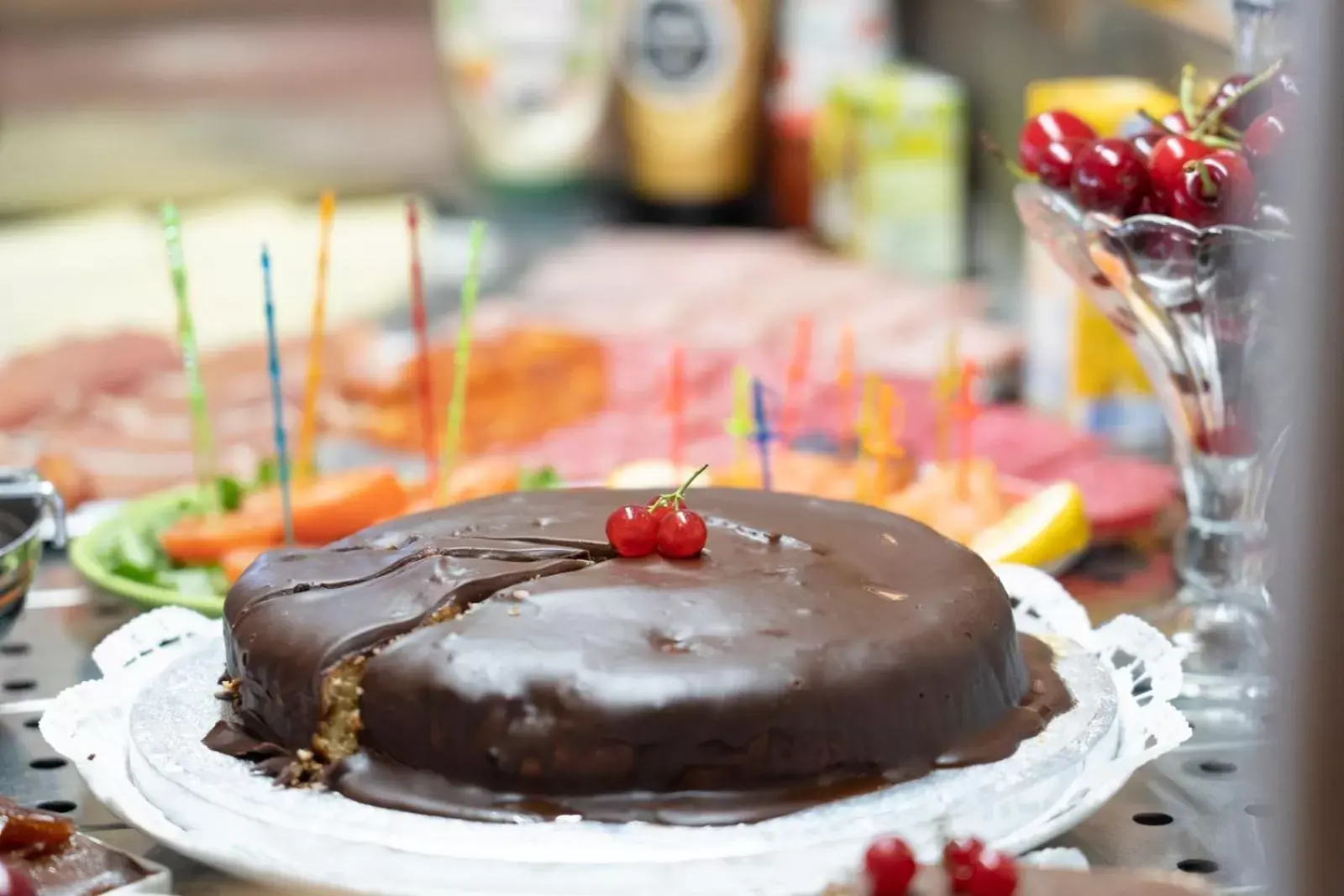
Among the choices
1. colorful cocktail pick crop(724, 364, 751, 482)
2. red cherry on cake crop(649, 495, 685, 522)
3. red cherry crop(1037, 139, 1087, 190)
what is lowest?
Answer: colorful cocktail pick crop(724, 364, 751, 482)

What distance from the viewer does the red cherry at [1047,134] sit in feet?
4.53

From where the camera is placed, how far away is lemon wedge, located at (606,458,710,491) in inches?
64.7

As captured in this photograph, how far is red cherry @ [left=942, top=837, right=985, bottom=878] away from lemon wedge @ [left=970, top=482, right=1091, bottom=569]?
629mm

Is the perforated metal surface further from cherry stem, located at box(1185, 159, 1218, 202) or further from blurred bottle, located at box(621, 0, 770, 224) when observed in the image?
blurred bottle, located at box(621, 0, 770, 224)

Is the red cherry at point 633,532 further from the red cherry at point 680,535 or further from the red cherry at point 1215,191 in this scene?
the red cherry at point 1215,191

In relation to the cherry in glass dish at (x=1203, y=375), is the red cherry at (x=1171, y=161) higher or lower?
higher

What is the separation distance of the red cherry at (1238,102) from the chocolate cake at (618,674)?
411mm

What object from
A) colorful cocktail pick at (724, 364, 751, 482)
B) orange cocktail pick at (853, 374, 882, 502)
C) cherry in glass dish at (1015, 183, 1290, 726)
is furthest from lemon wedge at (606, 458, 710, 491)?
cherry in glass dish at (1015, 183, 1290, 726)

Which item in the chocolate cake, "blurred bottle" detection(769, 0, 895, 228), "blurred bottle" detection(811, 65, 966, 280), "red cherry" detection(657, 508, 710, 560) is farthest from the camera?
"blurred bottle" detection(769, 0, 895, 228)

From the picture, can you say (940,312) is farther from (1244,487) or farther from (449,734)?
(449,734)

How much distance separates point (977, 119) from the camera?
9.75 ft

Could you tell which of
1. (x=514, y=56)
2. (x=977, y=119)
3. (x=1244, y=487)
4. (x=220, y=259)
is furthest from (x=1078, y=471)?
(x=514, y=56)

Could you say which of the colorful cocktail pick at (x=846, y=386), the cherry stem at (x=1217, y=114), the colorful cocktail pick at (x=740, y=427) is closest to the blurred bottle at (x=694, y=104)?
the colorful cocktail pick at (x=846, y=386)

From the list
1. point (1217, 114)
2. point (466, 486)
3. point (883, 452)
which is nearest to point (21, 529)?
point (466, 486)
